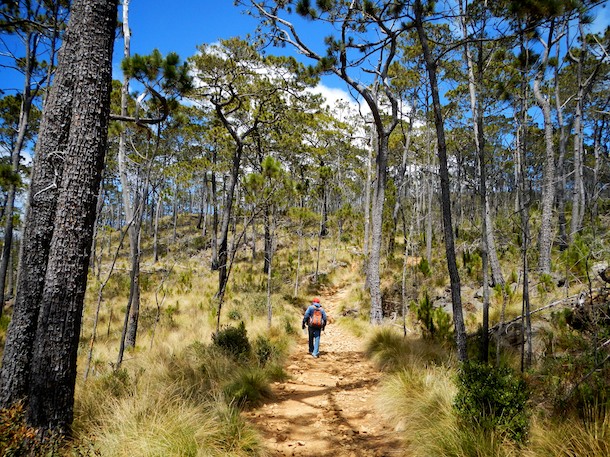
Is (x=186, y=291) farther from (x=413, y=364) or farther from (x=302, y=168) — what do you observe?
(x=413, y=364)

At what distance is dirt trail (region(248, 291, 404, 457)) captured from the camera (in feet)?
12.4

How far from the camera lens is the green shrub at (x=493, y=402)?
2.96 m

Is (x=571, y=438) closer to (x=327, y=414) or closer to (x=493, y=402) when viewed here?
(x=493, y=402)

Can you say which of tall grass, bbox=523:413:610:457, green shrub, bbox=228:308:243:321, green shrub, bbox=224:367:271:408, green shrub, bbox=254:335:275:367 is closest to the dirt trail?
green shrub, bbox=224:367:271:408

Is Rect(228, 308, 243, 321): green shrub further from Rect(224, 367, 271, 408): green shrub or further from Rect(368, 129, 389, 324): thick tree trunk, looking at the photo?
Rect(224, 367, 271, 408): green shrub

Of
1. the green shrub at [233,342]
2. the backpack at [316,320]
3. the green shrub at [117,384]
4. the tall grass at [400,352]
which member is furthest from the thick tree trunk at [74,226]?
the backpack at [316,320]

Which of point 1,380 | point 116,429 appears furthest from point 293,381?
point 1,380

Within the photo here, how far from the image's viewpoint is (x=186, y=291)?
1518 cm

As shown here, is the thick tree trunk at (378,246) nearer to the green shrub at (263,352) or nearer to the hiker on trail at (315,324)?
the hiker on trail at (315,324)

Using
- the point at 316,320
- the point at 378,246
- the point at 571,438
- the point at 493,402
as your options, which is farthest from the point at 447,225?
the point at 378,246

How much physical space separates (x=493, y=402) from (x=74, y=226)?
4.20m

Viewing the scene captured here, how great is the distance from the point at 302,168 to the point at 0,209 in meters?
A: 14.2

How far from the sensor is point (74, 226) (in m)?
3.07

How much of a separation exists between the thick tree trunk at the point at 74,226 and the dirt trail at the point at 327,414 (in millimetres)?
2203
